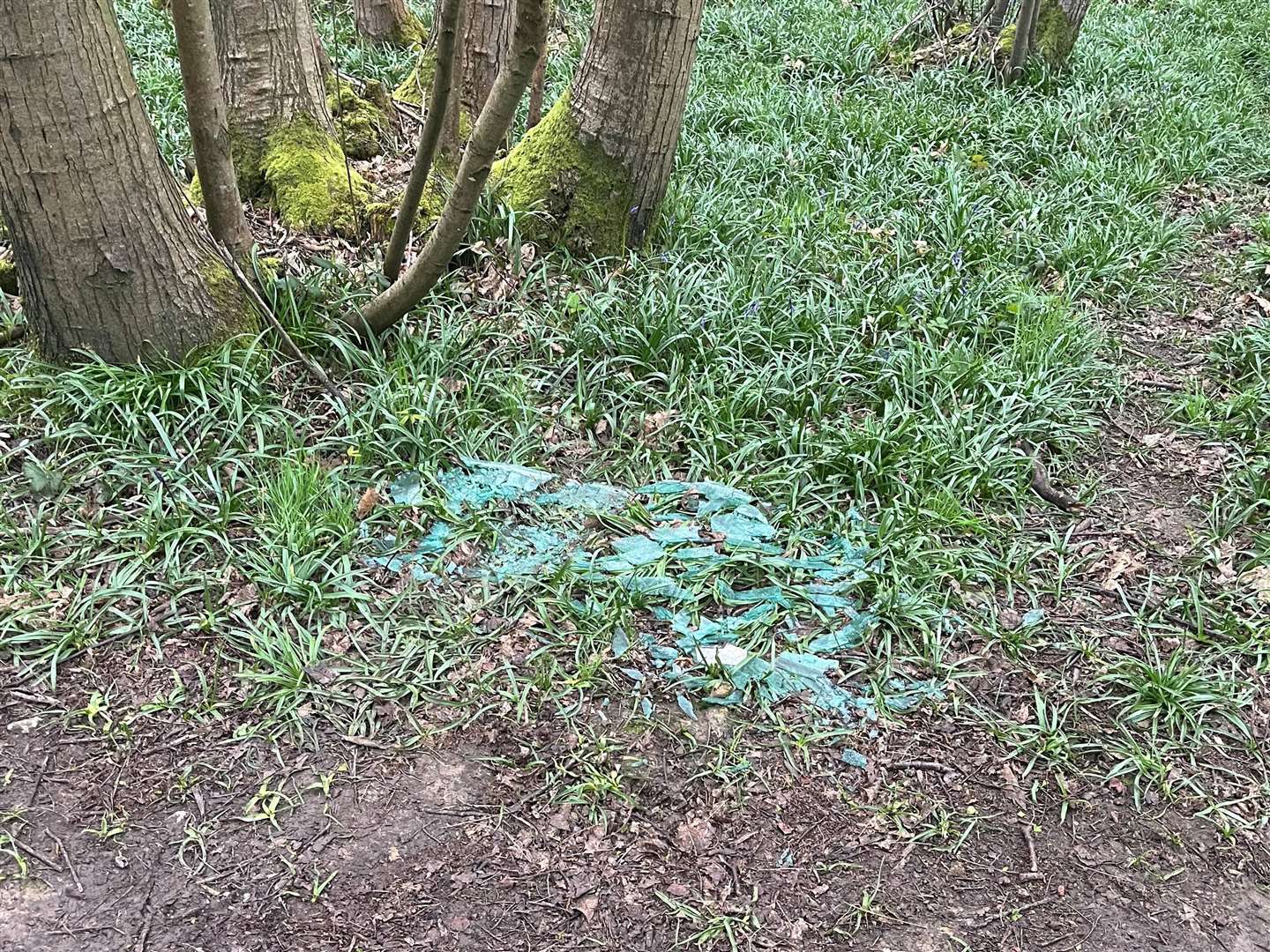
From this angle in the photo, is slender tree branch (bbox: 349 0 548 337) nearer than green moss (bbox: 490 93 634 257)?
Yes

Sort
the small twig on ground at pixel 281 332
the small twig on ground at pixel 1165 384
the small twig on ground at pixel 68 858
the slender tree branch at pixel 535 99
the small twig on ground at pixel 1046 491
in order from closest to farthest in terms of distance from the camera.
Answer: the small twig on ground at pixel 68 858 < the small twig on ground at pixel 281 332 < the small twig on ground at pixel 1046 491 < the small twig on ground at pixel 1165 384 < the slender tree branch at pixel 535 99

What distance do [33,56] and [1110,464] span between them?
4.13 meters

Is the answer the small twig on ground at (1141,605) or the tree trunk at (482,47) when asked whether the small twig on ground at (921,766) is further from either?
the tree trunk at (482,47)

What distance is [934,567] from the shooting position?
320cm

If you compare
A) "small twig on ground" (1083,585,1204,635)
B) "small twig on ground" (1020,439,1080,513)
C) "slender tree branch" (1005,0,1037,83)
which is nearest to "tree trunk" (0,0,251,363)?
"small twig on ground" (1020,439,1080,513)

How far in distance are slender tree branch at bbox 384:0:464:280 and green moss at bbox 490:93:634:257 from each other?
82cm

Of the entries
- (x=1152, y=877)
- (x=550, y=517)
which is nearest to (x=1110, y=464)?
(x=1152, y=877)

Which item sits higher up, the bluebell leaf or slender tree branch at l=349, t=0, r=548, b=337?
slender tree branch at l=349, t=0, r=548, b=337

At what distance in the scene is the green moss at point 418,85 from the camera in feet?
19.4

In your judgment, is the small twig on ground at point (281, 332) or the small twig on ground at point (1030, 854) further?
the small twig on ground at point (281, 332)

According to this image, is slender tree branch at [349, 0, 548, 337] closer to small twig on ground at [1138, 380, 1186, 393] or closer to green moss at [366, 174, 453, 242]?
green moss at [366, 174, 453, 242]

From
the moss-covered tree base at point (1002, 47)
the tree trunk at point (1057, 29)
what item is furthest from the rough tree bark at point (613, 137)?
the tree trunk at point (1057, 29)

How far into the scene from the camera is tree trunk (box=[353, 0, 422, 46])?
7.16m

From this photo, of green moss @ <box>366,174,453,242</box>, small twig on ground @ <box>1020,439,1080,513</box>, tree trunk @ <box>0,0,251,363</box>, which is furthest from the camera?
green moss @ <box>366,174,453,242</box>
